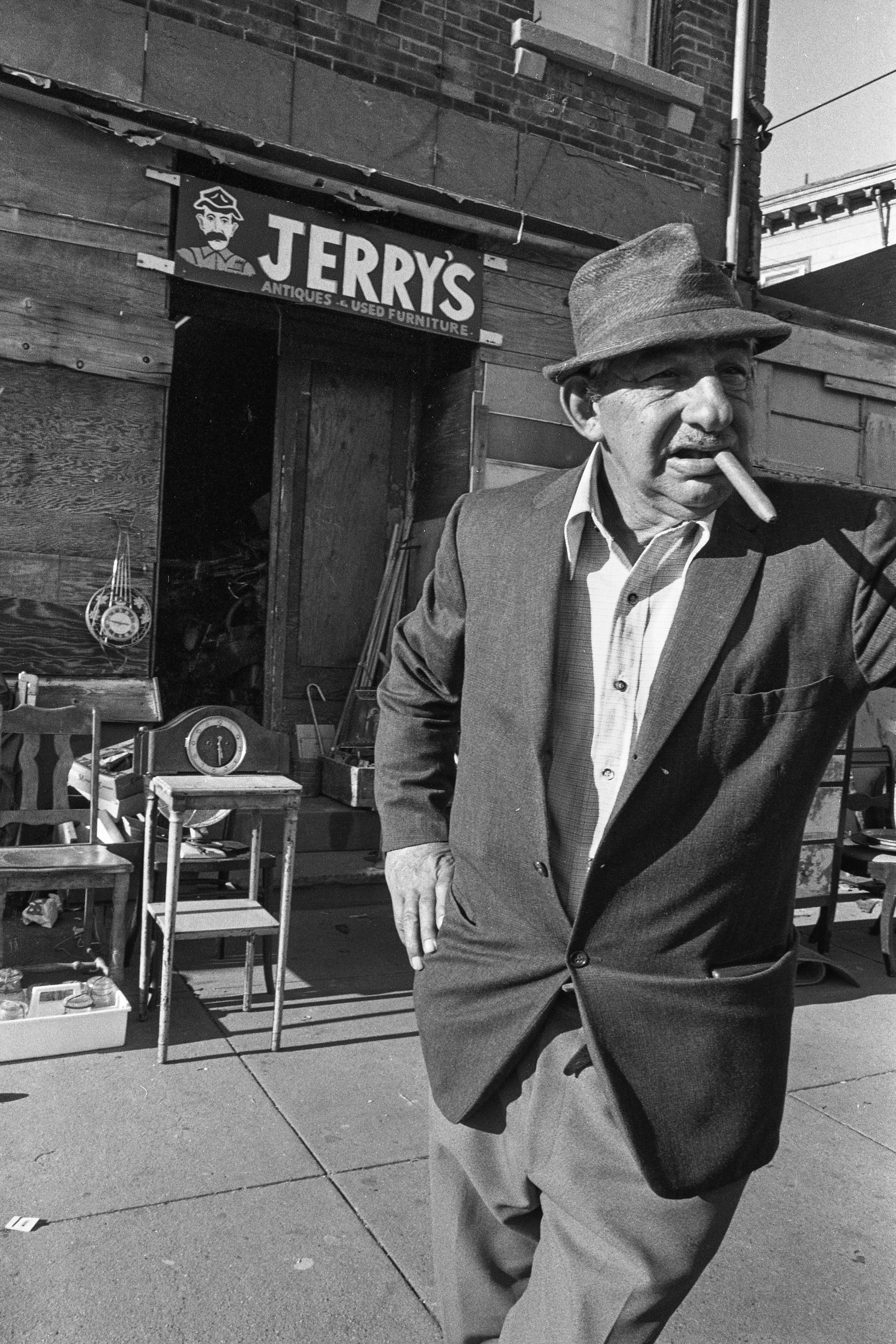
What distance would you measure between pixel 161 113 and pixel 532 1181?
6.13m

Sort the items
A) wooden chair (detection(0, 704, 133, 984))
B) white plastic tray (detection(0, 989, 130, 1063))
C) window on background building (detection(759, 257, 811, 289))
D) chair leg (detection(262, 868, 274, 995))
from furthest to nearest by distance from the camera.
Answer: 1. window on background building (detection(759, 257, 811, 289))
2. chair leg (detection(262, 868, 274, 995))
3. wooden chair (detection(0, 704, 133, 984))
4. white plastic tray (detection(0, 989, 130, 1063))

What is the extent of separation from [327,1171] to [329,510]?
5183 mm

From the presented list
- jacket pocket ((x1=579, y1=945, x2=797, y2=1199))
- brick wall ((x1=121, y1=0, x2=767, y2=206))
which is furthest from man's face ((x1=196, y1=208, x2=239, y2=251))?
jacket pocket ((x1=579, y1=945, x2=797, y2=1199))

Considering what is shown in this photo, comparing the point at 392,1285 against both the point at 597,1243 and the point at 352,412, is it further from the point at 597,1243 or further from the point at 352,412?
the point at 352,412

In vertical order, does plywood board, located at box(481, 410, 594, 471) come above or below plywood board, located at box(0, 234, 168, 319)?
below

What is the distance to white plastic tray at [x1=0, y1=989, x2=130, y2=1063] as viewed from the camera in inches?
162

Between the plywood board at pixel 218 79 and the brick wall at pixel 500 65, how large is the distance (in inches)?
3.6

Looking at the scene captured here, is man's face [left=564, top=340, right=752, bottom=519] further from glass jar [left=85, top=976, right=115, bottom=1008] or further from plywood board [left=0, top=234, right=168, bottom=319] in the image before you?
plywood board [left=0, top=234, right=168, bottom=319]

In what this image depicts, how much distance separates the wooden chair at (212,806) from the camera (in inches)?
169

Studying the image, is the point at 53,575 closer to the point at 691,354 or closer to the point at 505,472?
the point at 505,472

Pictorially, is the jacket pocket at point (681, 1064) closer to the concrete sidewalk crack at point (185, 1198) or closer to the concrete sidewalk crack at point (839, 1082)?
the concrete sidewalk crack at point (185, 1198)

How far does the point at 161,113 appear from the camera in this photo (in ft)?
20.5

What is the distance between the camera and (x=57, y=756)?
18.0 feet

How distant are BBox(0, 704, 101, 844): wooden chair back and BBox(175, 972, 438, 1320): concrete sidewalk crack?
3.58 feet
